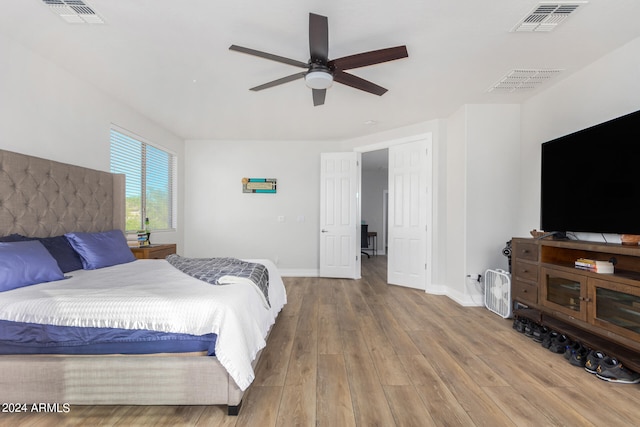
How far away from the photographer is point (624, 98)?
2.47 meters

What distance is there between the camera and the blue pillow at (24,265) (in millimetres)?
1877

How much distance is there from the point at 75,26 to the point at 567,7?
361 centimetres

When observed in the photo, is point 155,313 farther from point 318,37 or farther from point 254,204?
point 254,204

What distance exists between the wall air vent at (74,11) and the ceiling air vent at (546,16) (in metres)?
3.11

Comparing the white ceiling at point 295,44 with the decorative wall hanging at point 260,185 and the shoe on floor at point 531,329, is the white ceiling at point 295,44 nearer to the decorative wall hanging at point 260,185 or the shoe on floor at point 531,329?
the decorative wall hanging at point 260,185

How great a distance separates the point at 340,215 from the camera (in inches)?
212

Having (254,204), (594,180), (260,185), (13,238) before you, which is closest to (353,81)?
(594,180)

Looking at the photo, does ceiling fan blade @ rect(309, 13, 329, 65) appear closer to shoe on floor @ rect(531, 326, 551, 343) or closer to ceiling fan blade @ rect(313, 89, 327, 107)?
ceiling fan blade @ rect(313, 89, 327, 107)

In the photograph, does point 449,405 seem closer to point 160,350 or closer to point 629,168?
point 160,350

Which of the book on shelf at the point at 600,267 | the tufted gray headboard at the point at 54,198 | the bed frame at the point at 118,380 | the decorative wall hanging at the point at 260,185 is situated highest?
the decorative wall hanging at the point at 260,185

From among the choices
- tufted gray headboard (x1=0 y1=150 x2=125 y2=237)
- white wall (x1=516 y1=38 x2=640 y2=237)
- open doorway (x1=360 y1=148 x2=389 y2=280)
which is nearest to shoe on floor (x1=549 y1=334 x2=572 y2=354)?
white wall (x1=516 y1=38 x2=640 y2=237)

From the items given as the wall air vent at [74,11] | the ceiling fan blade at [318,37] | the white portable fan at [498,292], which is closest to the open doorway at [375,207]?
the white portable fan at [498,292]

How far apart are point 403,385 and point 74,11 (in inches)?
138

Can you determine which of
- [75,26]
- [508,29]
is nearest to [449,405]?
[508,29]
